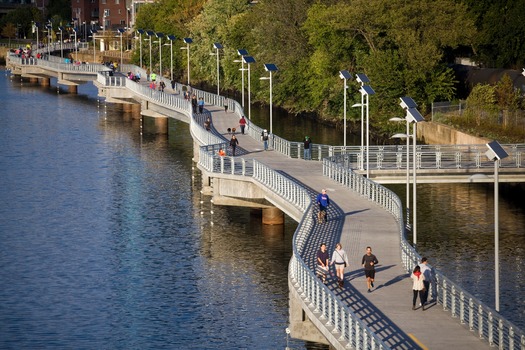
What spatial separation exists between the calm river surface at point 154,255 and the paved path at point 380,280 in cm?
351

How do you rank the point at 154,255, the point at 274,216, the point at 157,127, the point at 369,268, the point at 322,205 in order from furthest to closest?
the point at 157,127, the point at 274,216, the point at 154,255, the point at 322,205, the point at 369,268

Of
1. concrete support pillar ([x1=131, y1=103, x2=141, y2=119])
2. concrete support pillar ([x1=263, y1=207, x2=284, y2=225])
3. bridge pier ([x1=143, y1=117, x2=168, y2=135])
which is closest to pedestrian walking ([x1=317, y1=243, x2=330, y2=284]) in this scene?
concrete support pillar ([x1=263, y1=207, x2=284, y2=225])

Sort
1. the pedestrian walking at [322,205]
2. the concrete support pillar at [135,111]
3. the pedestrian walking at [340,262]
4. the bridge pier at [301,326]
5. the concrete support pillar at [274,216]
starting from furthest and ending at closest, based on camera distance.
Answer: the concrete support pillar at [135,111]
the concrete support pillar at [274,216]
the pedestrian walking at [322,205]
the bridge pier at [301,326]
the pedestrian walking at [340,262]

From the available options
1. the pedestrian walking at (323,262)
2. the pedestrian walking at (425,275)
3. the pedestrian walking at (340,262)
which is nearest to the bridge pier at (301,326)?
the pedestrian walking at (323,262)

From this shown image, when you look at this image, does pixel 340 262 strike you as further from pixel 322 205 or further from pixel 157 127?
pixel 157 127

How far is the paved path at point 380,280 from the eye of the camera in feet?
130

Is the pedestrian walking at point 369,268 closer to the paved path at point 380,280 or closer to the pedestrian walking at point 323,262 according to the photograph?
the paved path at point 380,280

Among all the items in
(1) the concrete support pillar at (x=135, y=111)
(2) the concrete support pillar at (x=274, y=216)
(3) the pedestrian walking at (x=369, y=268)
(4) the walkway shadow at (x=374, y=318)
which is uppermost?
(1) the concrete support pillar at (x=135, y=111)

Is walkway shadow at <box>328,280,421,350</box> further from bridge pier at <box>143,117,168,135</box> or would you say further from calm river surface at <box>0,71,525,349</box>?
bridge pier at <box>143,117,168,135</box>

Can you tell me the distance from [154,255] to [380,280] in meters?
20.6

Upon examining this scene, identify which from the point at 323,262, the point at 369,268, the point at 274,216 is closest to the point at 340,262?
the point at 323,262

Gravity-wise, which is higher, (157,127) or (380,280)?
(157,127)

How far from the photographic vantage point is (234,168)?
70062 mm

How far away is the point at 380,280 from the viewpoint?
4628cm
